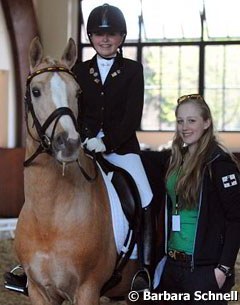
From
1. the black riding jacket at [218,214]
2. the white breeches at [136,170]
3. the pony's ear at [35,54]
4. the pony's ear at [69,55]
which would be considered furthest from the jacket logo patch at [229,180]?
the pony's ear at [35,54]

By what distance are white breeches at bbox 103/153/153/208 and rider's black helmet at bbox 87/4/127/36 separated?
2.20 feet

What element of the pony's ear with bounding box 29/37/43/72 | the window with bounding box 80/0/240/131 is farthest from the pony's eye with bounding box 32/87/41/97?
the window with bounding box 80/0/240/131

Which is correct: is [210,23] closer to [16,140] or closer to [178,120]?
[16,140]

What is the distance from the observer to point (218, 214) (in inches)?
106

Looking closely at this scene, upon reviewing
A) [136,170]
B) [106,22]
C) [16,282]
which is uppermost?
[106,22]

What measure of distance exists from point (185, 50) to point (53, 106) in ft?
32.6

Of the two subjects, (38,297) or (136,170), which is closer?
(38,297)

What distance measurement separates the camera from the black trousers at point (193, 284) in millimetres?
2660

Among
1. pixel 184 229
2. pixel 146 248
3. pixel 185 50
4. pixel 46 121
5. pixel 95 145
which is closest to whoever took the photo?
pixel 46 121

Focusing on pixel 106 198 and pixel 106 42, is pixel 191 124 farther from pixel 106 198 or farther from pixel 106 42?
pixel 106 42

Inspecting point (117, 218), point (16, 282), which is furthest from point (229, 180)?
point (16, 282)

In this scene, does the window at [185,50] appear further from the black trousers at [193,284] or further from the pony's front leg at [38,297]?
the pony's front leg at [38,297]

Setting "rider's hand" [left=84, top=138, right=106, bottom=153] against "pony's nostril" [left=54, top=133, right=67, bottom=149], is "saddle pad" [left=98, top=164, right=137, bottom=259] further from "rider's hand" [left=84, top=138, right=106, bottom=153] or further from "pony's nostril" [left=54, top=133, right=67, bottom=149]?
"pony's nostril" [left=54, top=133, right=67, bottom=149]

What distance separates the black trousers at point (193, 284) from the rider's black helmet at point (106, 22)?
48.8 inches
